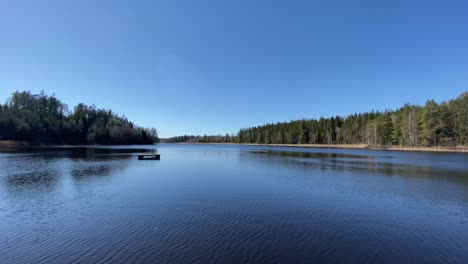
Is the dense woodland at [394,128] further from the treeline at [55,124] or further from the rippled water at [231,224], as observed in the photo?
the treeline at [55,124]

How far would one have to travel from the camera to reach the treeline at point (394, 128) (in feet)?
240

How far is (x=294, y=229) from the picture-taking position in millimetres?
10523

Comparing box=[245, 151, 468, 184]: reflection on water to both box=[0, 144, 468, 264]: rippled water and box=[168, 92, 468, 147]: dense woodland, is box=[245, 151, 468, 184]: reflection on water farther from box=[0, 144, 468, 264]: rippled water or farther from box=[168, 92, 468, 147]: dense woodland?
box=[168, 92, 468, 147]: dense woodland

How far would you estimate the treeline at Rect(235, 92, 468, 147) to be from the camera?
240 ft

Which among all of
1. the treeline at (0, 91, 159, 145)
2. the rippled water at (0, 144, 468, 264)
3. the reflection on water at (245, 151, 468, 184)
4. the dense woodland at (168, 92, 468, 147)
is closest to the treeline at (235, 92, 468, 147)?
the dense woodland at (168, 92, 468, 147)

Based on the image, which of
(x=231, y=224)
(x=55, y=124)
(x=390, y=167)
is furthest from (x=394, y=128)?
(x=55, y=124)

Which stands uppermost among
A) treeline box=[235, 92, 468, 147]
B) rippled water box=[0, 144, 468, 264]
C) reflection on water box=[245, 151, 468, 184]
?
treeline box=[235, 92, 468, 147]

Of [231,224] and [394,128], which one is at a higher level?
[394,128]

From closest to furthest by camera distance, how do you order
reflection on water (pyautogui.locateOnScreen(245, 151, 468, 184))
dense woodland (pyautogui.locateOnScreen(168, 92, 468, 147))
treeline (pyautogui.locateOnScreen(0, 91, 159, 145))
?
reflection on water (pyautogui.locateOnScreen(245, 151, 468, 184)), dense woodland (pyautogui.locateOnScreen(168, 92, 468, 147)), treeline (pyautogui.locateOnScreen(0, 91, 159, 145))

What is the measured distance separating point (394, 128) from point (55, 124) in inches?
5458

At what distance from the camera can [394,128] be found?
3684 inches

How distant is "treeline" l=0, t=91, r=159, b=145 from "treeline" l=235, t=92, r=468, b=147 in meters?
98.8

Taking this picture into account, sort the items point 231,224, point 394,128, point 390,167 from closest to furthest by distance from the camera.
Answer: point 231,224
point 390,167
point 394,128

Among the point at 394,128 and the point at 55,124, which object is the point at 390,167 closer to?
the point at 394,128
